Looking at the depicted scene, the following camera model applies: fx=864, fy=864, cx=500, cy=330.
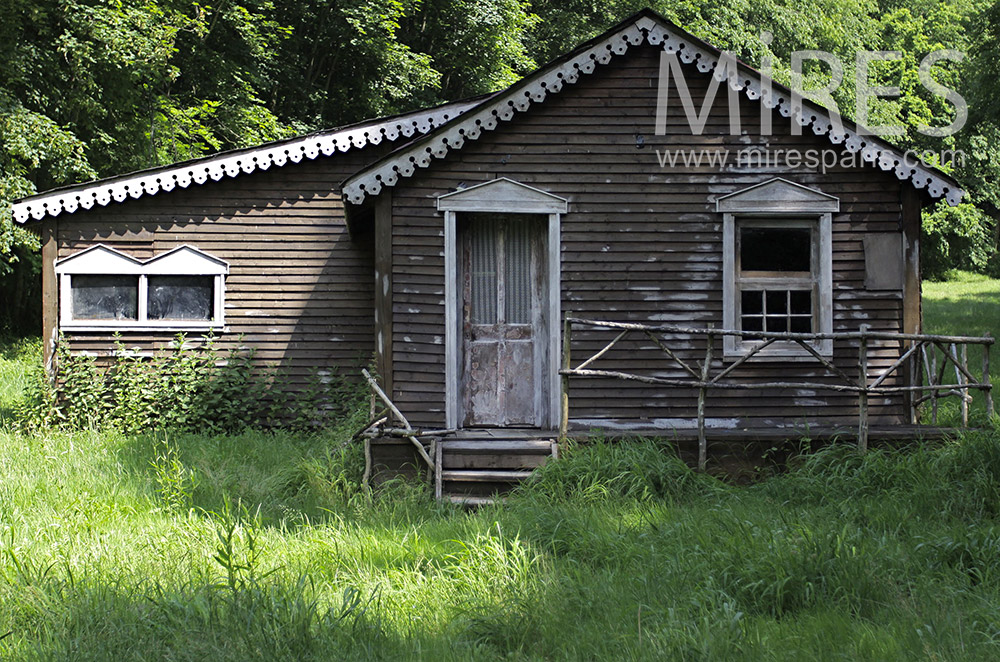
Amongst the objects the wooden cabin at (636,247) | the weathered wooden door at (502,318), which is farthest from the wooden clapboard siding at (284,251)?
the weathered wooden door at (502,318)

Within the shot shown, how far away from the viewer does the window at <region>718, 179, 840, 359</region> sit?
9930 millimetres

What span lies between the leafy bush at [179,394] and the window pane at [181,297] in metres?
0.40

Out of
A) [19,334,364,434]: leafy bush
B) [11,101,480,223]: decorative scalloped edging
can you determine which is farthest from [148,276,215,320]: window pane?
[11,101,480,223]: decorative scalloped edging

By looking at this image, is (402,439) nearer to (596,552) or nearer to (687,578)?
(596,552)

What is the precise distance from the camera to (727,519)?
6469 millimetres

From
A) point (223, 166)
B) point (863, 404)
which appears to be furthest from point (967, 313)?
point (223, 166)

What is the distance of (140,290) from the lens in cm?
1195

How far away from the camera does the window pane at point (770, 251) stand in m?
10.1

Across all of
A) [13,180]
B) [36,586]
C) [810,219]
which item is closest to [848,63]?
[810,219]

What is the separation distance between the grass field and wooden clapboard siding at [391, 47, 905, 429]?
5.79 feet

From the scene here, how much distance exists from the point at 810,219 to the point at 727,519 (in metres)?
4.96

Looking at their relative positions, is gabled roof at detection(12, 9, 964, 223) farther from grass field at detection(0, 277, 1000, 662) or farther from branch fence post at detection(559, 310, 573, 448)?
grass field at detection(0, 277, 1000, 662)

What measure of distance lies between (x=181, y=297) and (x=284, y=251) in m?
1.56

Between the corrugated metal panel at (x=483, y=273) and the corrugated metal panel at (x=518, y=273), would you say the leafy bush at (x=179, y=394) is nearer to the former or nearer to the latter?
the corrugated metal panel at (x=483, y=273)
